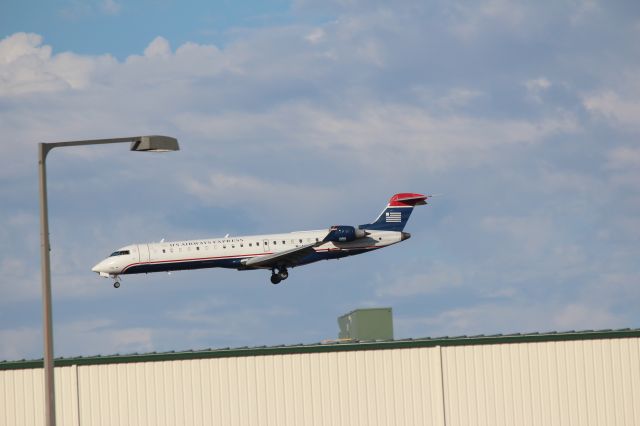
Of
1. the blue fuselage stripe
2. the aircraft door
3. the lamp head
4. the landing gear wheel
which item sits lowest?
the lamp head

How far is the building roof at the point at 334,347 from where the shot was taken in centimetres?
2667

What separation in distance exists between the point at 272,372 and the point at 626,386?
30.4 ft

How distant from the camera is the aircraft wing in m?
58.4

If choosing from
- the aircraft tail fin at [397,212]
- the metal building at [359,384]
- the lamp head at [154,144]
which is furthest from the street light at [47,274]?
the aircraft tail fin at [397,212]

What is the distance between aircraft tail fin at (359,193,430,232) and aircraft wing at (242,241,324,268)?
5.11 m

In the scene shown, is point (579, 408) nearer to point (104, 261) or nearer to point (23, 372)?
point (23, 372)

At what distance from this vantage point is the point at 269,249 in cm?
5934

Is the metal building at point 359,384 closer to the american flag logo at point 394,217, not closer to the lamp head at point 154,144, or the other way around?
the lamp head at point 154,144

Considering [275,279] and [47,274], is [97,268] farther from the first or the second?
[47,274]

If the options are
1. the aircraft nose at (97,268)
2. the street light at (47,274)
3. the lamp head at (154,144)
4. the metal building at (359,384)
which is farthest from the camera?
the aircraft nose at (97,268)

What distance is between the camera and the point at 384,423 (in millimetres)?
26875

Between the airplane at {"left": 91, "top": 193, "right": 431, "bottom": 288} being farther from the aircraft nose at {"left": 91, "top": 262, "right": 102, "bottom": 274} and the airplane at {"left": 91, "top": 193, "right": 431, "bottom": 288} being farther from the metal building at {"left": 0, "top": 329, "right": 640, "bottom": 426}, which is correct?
the metal building at {"left": 0, "top": 329, "right": 640, "bottom": 426}

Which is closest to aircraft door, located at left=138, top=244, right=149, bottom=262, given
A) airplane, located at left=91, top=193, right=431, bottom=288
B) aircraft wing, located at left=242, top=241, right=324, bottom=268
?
airplane, located at left=91, top=193, right=431, bottom=288

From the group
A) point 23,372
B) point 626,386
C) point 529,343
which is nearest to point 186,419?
point 23,372
